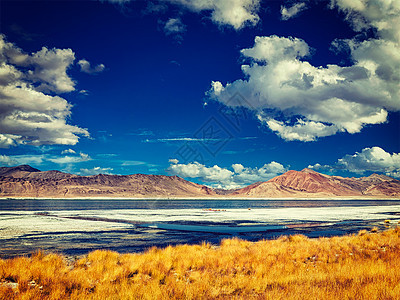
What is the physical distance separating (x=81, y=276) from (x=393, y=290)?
29.8 ft

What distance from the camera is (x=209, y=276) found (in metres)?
10.4

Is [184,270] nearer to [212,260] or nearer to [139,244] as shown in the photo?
[212,260]

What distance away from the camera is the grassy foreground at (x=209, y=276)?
7.88 meters

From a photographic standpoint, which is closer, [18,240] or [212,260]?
[212,260]

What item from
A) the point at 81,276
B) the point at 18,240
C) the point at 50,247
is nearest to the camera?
the point at 81,276

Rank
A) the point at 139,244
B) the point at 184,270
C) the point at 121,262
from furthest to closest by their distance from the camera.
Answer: the point at 139,244, the point at 121,262, the point at 184,270

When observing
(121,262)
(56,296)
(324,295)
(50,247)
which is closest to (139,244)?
(50,247)

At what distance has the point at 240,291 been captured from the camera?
868 cm

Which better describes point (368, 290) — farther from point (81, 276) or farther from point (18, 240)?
point (18, 240)

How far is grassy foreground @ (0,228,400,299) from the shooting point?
25.8 ft

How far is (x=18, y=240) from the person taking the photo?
2084 centimetres

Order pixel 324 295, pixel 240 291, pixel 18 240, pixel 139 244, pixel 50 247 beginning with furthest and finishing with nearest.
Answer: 1. pixel 18 240
2. pixel 139 244
3. pixel 50 247
4. pixel 240 291
5. pixel 324 295

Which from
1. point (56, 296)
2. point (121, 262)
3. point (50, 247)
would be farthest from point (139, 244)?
point (56, 296)

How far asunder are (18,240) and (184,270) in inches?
595
